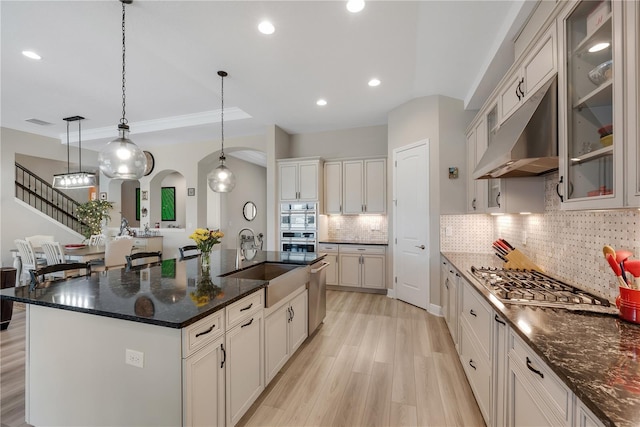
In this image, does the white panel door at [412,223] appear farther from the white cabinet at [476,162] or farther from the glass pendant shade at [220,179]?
the glass pendant shade at [220,179]

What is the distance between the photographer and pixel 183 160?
6.46 m

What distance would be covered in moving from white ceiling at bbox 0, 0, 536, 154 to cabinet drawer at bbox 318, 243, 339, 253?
7.72 ft

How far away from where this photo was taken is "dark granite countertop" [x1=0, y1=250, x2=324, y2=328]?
1.37 meters

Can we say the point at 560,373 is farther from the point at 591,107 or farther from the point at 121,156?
the point at 121,156

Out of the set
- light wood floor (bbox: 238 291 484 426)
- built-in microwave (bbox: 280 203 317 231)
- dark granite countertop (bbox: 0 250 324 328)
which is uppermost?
built-in microwave (bbox: 280 203 317 231)

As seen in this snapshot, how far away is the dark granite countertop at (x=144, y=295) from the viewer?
1.37 metres

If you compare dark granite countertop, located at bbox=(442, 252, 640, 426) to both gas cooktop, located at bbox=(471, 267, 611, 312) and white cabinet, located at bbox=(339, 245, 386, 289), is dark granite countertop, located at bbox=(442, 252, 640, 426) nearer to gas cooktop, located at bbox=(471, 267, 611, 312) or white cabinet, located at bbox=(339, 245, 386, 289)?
gas cooktop, located at bbox=(471, 267, 611, 312)

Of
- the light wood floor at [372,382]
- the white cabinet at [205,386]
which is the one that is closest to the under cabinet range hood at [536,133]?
the light wood floor at [372,382]

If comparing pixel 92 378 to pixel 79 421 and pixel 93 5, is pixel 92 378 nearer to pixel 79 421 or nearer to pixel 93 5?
pixel 79 421

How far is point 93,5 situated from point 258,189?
7.29 metres

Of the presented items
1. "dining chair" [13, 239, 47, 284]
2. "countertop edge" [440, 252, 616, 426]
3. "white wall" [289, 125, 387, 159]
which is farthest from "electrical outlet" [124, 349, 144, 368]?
"white wall" [289, 125, 387, 159]

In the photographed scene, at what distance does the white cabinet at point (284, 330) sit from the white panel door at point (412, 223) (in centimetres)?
195

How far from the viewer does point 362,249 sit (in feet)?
16.3

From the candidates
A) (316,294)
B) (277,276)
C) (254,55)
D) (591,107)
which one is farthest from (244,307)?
(254,55)
